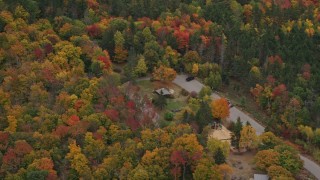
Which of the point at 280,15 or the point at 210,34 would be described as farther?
the point at 280,15

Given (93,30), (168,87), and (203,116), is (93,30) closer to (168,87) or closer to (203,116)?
(168,87)

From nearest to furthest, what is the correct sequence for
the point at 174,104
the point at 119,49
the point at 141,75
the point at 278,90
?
the point at 278,90
the point at 174,104
the point at 141,75
the point at 119,49

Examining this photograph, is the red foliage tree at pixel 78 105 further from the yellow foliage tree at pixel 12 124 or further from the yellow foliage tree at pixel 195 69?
the yellow foliage tree at pixel 195 69

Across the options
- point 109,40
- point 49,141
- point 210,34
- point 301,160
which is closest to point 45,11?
point 109,40

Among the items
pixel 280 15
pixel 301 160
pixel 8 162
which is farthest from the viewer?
pixel 280 15

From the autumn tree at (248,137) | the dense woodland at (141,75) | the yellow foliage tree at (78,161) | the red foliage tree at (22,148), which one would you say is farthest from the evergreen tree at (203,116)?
the red foliage tree at (22,148)

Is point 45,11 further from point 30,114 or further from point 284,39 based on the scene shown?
Answer: point 284,39

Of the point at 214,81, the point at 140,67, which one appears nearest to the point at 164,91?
the point at 140,67

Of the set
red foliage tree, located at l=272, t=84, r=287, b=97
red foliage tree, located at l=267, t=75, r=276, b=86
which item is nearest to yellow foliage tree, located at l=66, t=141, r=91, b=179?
red foliage tree, located at l=272, t=84, r=287, b=97
